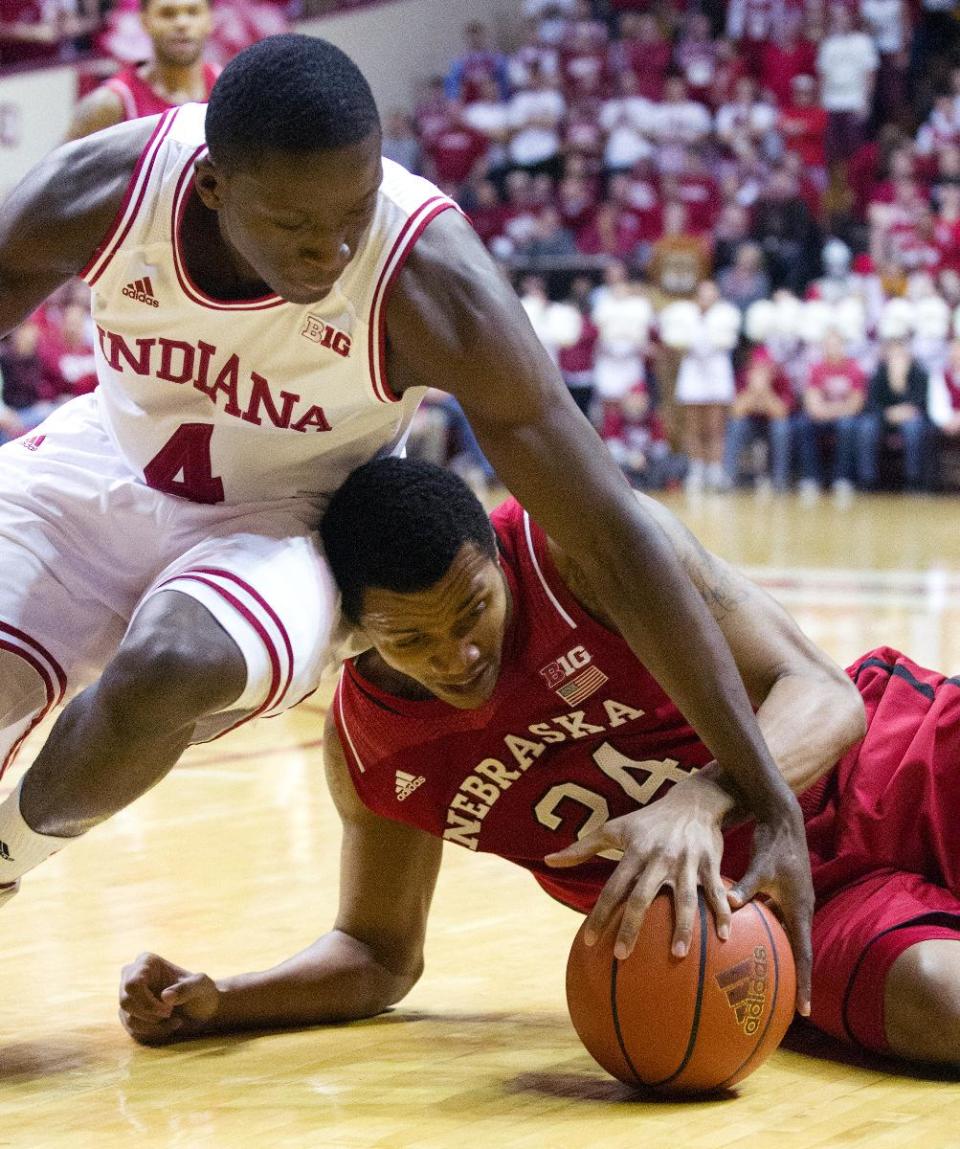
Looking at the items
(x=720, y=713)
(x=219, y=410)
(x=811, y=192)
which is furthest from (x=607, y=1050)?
(x=811, y=192)

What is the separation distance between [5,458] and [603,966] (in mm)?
1657

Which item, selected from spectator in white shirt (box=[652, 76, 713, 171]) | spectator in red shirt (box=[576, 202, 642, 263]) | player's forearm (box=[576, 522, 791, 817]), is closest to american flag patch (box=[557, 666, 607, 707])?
player's forearm (box=[576, 522, 791, 817])

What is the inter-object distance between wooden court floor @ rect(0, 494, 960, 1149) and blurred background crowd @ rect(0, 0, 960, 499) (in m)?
11.5

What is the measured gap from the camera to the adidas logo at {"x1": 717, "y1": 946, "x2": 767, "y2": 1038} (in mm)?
2850

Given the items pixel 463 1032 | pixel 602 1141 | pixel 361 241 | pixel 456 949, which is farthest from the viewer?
pixel 456 949

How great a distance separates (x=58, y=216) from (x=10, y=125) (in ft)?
49.8

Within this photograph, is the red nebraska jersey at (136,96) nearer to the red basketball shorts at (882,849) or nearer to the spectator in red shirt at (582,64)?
the red basketball shorts at (882,849)

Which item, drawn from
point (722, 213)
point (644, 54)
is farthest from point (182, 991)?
point (644, 54)

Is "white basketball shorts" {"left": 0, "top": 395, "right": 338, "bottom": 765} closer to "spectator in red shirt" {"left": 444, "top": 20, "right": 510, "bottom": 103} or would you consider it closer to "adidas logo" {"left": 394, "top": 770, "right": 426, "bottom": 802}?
"adidas logo" {"left": 394, "top": 770, "right": 426, "bottom": 802}

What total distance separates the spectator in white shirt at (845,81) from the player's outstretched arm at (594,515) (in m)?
17.9

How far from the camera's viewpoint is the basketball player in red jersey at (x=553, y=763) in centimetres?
313

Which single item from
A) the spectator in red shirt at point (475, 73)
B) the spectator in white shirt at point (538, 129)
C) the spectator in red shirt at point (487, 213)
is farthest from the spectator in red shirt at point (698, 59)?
the spectator in red shirt at point (487, 213)

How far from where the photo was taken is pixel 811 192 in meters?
19.6

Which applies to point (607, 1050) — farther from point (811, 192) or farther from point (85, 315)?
point (811, 192)
